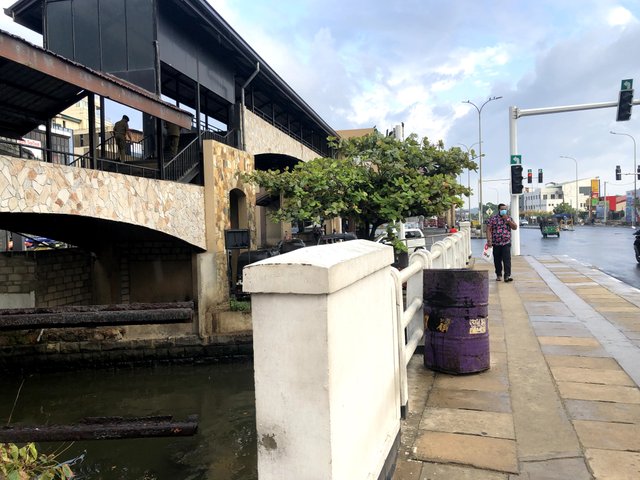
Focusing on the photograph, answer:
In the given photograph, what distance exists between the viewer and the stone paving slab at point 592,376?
4359mm

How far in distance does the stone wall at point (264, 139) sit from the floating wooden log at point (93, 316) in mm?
15704

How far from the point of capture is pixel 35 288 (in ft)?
42.9

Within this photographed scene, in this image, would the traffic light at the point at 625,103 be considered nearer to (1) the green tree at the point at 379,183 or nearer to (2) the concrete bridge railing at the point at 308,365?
(1) the green tree at the point at 379,183

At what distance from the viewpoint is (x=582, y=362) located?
4.97m

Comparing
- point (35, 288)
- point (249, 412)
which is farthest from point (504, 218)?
point (35, 288)

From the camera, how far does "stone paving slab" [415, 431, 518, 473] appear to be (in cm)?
294

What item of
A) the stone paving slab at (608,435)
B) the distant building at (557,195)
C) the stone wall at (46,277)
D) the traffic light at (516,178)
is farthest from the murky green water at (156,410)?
the distant building at (557,195)

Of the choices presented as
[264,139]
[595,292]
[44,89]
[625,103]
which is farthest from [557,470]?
[264,139]

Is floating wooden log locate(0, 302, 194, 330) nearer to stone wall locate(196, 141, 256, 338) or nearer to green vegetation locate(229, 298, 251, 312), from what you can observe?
green vegetation locate(229, 298, 251, 312)

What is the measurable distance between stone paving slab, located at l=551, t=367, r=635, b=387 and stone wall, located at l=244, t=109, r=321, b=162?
571 inches

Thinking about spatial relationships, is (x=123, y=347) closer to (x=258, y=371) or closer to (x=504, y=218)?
(x=504, y=218)

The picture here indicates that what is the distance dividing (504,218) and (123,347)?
10.1 m

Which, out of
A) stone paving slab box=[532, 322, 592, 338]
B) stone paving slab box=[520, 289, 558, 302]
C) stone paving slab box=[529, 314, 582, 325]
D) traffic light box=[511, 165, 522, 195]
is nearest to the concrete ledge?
stone paving slab box=[532, 322, 592, 338]

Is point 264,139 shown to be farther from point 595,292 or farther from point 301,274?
point 301,274
